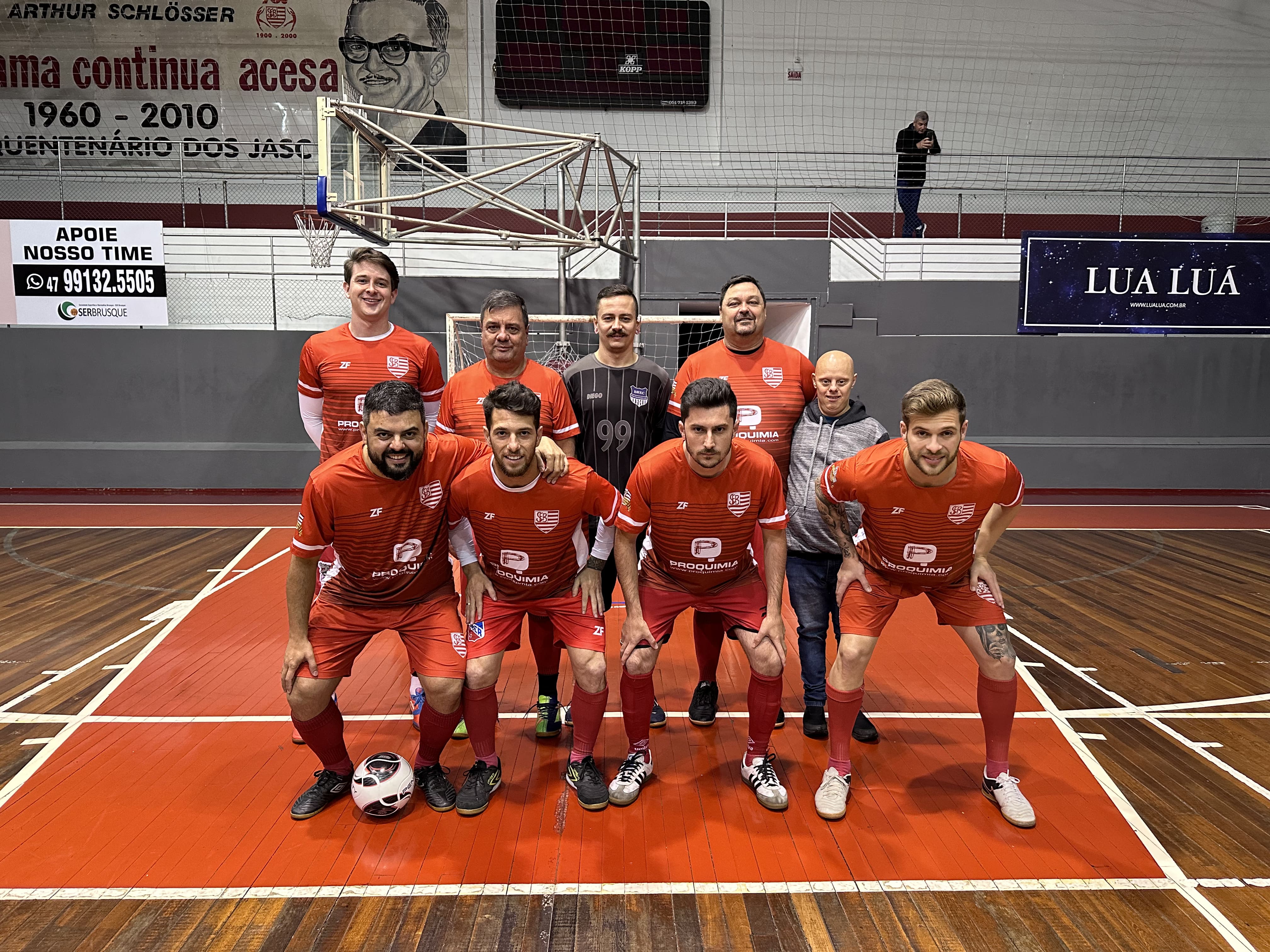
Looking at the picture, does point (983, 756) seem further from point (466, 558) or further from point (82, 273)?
point (82, 273)

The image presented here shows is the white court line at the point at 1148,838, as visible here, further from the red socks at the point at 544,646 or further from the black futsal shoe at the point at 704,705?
the red socks at the point at 544,646

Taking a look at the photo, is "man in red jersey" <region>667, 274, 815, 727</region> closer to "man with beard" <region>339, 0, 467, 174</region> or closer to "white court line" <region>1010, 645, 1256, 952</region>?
"white court line" <region>1010, 645, 1256, 952</region>

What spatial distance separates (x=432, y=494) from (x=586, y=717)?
4.12 ft

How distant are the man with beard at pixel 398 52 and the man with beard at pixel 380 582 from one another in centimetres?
1267

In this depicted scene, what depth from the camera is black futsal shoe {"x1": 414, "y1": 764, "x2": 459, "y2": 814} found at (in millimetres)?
3734

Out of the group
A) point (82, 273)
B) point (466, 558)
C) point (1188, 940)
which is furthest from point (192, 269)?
point (1188, 940)

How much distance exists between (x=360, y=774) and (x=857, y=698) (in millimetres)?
2237

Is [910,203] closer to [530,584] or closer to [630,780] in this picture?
[530,584]

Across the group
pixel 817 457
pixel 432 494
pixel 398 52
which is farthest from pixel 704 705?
pixel 398 52

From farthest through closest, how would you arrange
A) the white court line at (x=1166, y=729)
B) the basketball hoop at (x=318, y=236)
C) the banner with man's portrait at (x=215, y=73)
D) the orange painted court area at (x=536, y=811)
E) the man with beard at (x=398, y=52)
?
1. the man with beard at (x=398, y=52)
2. the banner with man's portrait at (x=215, y=73)
3. the basketball hoop at (x=318, y=236)
4. the white court line at (x=1166, y=729)
5. the orange painted court area at (x=536, y=811)

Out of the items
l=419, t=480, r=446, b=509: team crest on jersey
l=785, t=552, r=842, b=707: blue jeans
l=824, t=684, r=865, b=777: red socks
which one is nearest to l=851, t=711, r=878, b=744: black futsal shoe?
l=785, t=552, r=842, b=707: blue jeans

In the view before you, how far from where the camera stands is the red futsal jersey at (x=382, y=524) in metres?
3.56

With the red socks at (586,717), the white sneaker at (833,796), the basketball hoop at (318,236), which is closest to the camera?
the white sneaker at (833,796)

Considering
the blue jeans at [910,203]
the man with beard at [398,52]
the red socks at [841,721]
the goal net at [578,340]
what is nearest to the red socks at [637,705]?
the red socks at [841,721]
